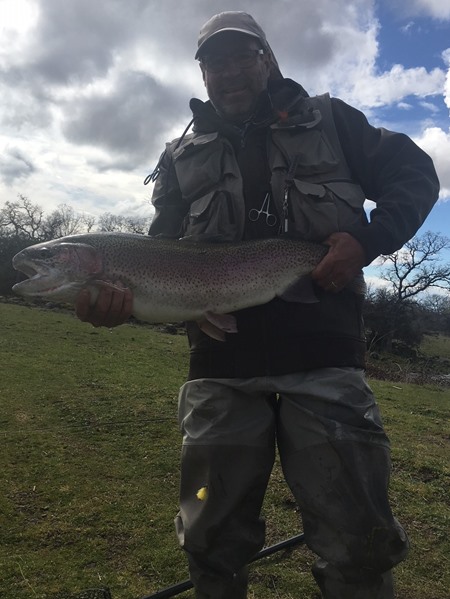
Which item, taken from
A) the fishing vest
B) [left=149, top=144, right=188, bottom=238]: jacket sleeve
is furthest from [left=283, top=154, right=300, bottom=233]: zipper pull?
[left=149, top=144, right=188, bottom=238]: jacket sleeve

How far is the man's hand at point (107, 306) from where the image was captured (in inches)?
112

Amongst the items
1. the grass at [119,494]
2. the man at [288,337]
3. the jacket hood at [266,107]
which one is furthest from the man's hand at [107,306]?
the grass at [119,494]

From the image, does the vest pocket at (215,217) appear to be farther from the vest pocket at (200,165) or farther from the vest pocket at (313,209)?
the vest pocket at (313,209)

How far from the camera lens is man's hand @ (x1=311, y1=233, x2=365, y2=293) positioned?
2623 millimetres

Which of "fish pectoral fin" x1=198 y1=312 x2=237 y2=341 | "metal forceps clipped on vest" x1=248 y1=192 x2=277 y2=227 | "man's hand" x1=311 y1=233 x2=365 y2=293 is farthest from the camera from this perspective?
"metal forceps clipped on vest" x1=248 y1=192 x2=277 y2=227

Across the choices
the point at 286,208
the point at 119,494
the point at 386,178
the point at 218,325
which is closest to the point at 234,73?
the point at 286,208

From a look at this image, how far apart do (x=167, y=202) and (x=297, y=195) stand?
0.89m

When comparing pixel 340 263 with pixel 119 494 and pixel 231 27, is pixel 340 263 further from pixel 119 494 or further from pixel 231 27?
pixel 119 494

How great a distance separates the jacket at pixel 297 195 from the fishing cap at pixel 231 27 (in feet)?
0.95

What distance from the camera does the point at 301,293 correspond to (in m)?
2.71

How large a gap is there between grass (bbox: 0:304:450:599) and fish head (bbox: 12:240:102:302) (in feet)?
6.28

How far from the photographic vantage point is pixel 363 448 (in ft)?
7.90

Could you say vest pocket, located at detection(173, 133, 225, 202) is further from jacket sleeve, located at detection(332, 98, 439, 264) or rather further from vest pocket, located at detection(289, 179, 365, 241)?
jacket sleeve, located at detection(332, 98, 439, 264)

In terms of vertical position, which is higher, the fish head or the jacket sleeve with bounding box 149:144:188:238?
the jacket sleeve with bounding box 149:144:188:238
